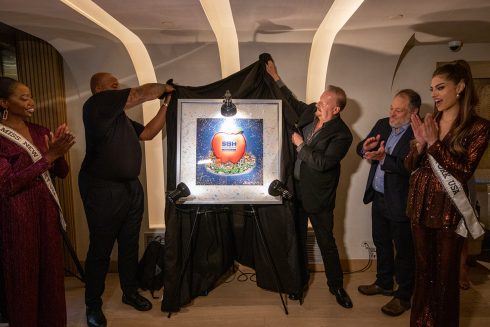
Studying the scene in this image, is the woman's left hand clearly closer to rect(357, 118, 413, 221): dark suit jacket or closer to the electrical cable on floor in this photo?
rect(357, 118, 413, 221): dark suit jacket

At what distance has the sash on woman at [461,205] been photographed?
67.7 inches

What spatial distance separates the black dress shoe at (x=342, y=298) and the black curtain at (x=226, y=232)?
0.98 ft

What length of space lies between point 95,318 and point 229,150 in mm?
1470

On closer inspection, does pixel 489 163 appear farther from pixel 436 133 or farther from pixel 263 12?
pixel 263 12

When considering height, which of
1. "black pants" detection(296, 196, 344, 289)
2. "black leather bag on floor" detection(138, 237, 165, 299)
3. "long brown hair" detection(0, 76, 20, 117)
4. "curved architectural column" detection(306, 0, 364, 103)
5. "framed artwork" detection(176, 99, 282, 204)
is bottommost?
"black leather bag on floor" detection(138, 237, 165, 299)

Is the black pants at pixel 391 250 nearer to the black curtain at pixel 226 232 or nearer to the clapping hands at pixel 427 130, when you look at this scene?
the black curtain at pixel 226 232

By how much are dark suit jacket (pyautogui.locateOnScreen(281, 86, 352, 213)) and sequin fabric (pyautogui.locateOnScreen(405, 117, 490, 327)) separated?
1.78 ft

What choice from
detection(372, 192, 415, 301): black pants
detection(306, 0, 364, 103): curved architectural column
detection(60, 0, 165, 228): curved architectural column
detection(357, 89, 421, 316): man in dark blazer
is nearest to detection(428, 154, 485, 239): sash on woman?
detection(357, 89, 421, 316): man in dark blazer

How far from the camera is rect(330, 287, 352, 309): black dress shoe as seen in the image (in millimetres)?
2586

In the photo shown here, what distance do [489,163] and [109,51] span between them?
3.88 meters

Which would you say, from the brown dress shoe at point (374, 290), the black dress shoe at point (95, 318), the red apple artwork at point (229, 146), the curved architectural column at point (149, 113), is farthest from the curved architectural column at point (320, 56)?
the black dress shoe at point (95, 318)

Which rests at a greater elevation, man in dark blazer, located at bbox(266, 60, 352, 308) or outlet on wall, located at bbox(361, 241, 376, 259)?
man in dark blazer, located at bbox(266, 60, 352, 308)

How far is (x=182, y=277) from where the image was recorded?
8.25 ft

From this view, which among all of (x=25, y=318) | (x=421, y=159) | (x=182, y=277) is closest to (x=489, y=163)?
(x=421, y=159)
